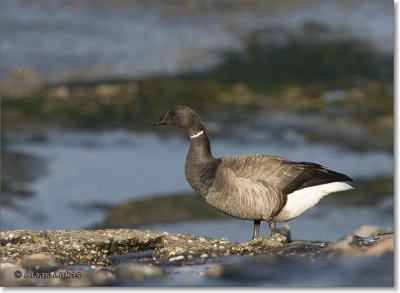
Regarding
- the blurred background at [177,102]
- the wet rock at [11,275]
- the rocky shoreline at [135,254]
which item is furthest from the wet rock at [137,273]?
the blurred background at [177,102]

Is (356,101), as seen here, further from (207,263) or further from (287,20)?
(207,263)

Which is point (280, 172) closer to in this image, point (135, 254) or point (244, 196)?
point (244, 196)

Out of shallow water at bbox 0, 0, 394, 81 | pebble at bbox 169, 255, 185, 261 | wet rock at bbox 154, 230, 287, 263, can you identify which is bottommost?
pebble at bbox 169, 255, 185, 261

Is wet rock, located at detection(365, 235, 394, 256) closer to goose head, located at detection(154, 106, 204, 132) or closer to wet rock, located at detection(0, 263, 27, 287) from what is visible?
wet rock, located at detection(0, 263, 27, 287)

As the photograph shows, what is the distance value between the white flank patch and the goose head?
1426mm

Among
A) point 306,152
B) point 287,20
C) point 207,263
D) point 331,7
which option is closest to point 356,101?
point 306,152

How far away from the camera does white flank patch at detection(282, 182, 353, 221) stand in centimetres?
1082

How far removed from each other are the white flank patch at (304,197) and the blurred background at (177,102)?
413cm

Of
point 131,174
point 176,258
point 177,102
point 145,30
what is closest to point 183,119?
point 176,258

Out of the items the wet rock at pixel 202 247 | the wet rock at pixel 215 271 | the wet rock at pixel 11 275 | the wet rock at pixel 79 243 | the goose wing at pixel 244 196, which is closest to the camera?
the wet rock at pixel 11 275

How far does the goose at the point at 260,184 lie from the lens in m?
10.6

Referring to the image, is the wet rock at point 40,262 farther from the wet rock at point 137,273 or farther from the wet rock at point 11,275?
the wet rock at point 137,273

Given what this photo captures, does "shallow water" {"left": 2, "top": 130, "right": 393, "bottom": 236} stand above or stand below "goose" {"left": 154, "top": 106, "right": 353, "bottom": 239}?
above

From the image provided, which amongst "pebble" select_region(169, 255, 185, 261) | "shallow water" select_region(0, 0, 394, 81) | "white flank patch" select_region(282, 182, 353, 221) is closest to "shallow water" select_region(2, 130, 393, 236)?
"white flank patch" select_region(282, 182, 353, 221)
